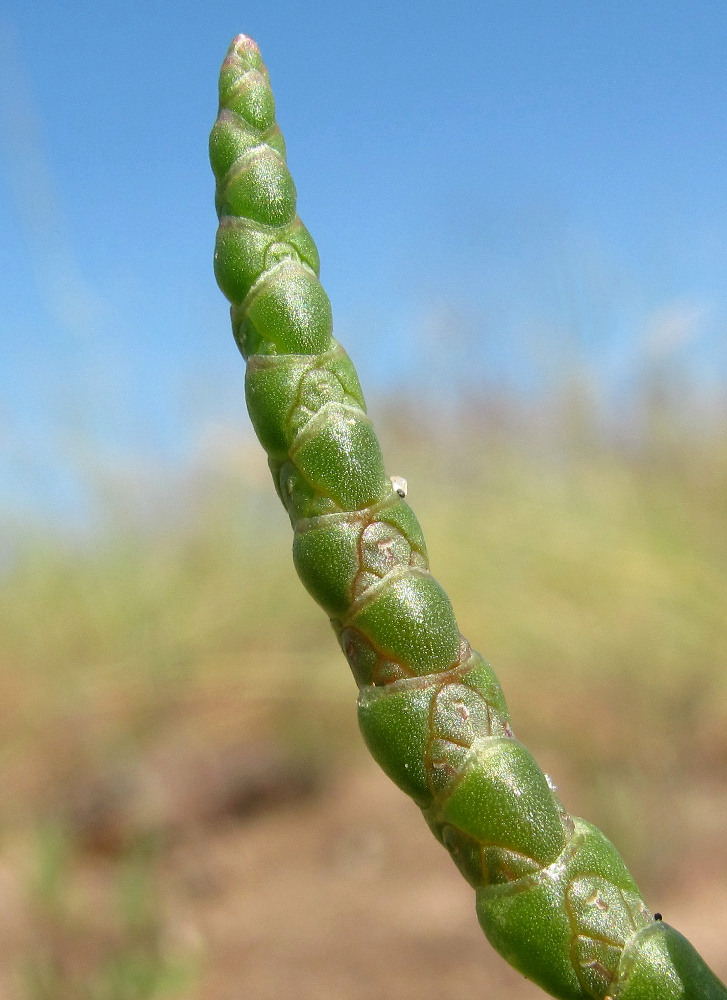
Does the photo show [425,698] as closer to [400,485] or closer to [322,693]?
[400,485]

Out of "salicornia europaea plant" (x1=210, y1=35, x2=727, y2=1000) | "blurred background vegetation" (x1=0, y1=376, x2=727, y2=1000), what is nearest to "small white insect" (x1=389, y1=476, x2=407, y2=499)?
"salicornia europaea plant" (x1=210, y1=35, x2=727, y2=1000)

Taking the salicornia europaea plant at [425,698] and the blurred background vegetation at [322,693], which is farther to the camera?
the blurred background vegetation at [322,693]

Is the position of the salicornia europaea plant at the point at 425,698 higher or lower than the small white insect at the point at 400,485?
Result: lower

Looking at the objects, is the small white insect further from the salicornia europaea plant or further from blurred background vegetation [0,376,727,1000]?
blurred background vegetation [0,376,727,1000]

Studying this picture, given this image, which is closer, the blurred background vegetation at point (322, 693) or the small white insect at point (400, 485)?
the small white insect at point (400, 485)

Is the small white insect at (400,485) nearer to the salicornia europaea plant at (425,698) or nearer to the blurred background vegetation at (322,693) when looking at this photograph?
the salicornia europaea plant at (425,698)

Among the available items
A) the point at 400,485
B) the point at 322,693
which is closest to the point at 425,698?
the point at 400,485

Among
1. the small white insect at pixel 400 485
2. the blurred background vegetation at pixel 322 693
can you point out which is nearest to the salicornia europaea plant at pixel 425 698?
the small white insect at pixel 400 485

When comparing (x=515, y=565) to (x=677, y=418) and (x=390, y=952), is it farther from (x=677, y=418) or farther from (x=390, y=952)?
(x=390, y=952)
